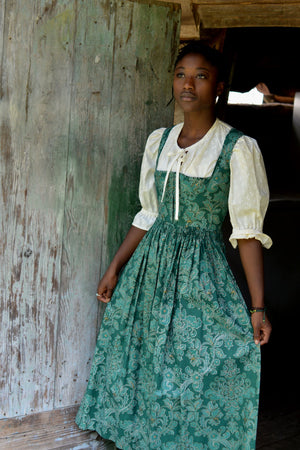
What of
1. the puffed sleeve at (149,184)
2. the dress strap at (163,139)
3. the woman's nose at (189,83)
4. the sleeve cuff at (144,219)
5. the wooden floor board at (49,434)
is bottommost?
the wooden floor board at (49,434)

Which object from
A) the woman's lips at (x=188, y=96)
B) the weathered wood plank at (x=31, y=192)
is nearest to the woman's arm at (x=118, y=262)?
the weathered wood plank at (x=31, y=192)

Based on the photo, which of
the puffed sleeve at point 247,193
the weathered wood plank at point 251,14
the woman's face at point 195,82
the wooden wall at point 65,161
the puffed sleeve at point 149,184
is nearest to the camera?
the puffed sleeve at point 247,193

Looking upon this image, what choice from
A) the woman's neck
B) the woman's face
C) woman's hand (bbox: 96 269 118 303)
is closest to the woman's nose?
the woman's face

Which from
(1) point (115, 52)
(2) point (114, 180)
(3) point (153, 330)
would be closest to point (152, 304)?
(3) point (153, 330)

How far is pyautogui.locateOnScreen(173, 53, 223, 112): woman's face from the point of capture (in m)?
2.28

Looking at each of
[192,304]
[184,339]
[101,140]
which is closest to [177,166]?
[101,140]

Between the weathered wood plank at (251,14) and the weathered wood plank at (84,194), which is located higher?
the weathered wood plank at (251,14)

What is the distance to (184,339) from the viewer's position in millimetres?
2213

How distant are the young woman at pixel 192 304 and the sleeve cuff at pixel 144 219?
0.08m

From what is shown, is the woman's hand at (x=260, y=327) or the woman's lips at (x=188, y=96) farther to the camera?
the woman's lips at (x=188, y=96)

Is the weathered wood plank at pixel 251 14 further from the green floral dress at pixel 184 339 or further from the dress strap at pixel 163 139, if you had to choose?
the green floral dress at pixel 184 339

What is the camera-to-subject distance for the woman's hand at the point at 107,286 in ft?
8.35

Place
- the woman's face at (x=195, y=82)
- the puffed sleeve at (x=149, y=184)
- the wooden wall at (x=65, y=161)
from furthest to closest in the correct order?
1. the puffed sleeve at (x=149, y=184)
2. the wooden wall at (x=65, y=161)
3. the woman's face at (x=195, y=82)

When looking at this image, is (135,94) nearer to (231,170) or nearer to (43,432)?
(231,170)
